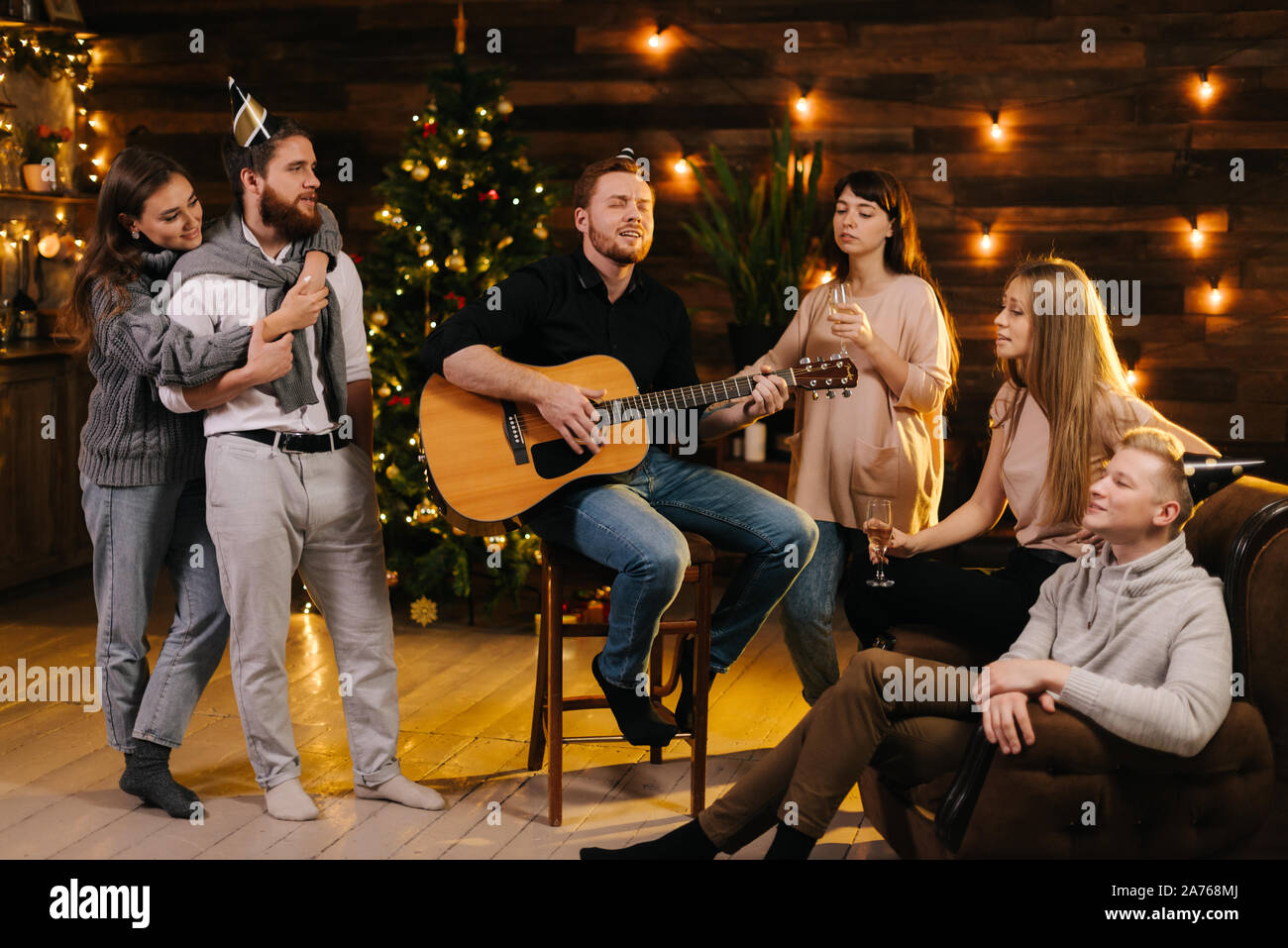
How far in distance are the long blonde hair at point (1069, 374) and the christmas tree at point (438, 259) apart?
2.26 meters

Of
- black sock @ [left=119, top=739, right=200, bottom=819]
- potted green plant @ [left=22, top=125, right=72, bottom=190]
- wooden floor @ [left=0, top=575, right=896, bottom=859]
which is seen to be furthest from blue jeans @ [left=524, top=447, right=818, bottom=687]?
potted green plant @ [left=22, top=125, right=72, bottom=190]

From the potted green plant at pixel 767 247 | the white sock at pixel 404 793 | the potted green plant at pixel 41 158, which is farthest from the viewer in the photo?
the potted green plant at pixel 41 158

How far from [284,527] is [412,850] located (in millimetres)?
764

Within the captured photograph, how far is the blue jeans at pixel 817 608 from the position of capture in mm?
3119

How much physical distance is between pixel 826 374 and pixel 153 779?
1.84 metres

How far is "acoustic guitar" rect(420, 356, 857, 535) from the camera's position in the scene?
283cm

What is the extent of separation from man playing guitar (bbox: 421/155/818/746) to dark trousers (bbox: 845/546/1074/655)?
0.25 meters

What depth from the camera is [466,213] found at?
14.7 ft

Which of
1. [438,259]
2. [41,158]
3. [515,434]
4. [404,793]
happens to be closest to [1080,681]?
[515,434]

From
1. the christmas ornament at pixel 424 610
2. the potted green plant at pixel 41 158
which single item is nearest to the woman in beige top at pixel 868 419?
the christmas ornament at pixel 424 610

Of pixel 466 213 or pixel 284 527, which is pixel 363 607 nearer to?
→ pixel 284 527

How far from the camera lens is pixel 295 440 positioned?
2768 millimetres

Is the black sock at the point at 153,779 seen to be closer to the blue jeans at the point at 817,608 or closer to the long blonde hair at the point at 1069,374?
the blue jeans at the point at 817,608

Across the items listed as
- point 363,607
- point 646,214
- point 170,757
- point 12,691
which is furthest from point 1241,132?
point 12,691
